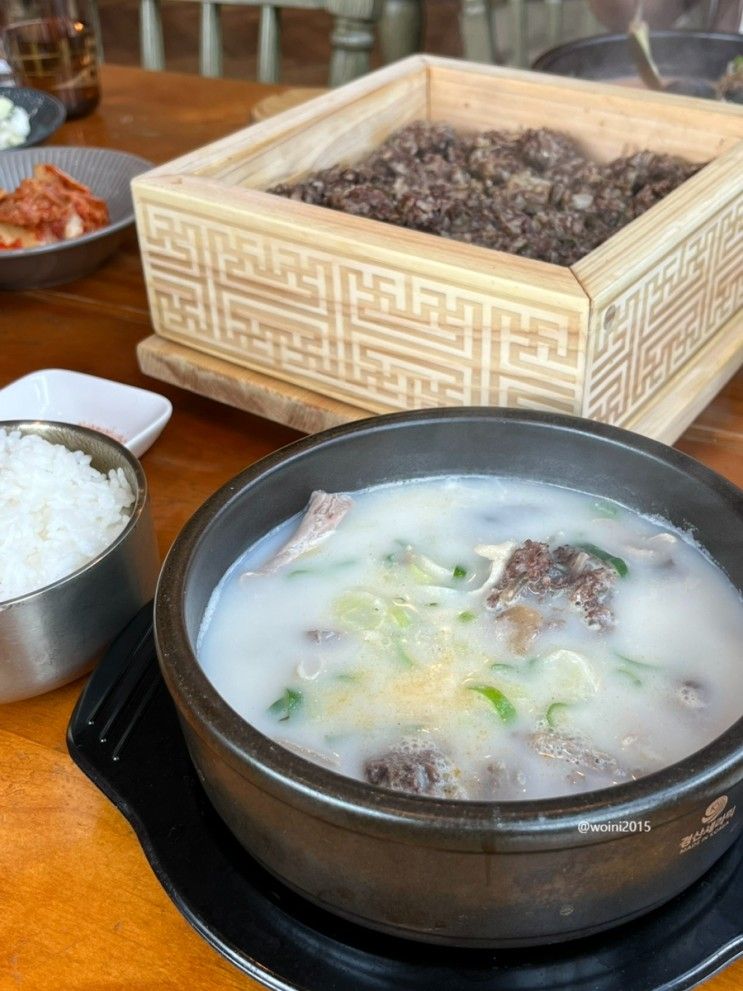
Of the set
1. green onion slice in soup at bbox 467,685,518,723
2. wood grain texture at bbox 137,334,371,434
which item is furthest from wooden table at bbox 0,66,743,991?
green onion slice in soup at bbox 467,685,518,723

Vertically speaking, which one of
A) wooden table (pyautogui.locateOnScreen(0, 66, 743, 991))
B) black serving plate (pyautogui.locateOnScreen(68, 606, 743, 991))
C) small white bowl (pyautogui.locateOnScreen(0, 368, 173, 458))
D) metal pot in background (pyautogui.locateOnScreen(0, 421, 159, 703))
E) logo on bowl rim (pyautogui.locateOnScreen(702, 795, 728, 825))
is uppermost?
logo on bowl rim (pyautogui.locateOnScreen(702, 795, 728, 825))

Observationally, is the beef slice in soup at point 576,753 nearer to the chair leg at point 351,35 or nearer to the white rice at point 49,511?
the white rice at point 49,511

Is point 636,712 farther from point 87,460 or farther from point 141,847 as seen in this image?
point 87,460

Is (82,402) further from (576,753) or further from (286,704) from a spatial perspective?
(576,753)

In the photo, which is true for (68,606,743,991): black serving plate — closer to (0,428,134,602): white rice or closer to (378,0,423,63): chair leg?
(0,428,134,602): white rice

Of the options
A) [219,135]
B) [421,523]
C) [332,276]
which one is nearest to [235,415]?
[332,276]

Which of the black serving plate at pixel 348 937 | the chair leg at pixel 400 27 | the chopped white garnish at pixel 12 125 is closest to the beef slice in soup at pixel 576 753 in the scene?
the black serving plate at pixel 348 937
